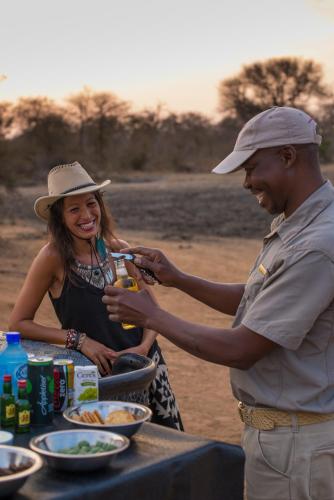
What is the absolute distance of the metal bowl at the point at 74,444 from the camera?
239 centimetres

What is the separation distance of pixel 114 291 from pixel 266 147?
71 cm

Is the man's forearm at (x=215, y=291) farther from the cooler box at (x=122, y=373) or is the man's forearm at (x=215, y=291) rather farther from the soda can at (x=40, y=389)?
the soda can at (x=40, y=389)

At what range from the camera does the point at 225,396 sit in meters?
6.87

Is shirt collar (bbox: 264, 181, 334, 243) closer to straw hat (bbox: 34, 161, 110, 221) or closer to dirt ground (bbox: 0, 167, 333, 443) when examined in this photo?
straw hat (bbox: 34, 161, 110, 221)

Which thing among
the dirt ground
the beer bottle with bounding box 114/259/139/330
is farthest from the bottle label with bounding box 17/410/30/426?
the dirt ground

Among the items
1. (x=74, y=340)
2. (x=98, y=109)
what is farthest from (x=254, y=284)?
(x=98, y=109)

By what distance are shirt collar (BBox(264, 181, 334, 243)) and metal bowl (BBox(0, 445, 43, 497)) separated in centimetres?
105

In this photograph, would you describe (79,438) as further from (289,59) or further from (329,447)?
(289,59)

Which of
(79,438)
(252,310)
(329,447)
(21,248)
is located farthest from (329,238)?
(21,248)

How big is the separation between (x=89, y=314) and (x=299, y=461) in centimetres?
139

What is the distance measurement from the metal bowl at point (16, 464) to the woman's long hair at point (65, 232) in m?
1.56

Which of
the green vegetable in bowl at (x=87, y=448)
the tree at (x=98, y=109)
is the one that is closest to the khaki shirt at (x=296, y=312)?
the green vegetable in bowl at (x=87, y=448)

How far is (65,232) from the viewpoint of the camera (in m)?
4.09

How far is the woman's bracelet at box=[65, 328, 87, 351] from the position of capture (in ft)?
12.6
